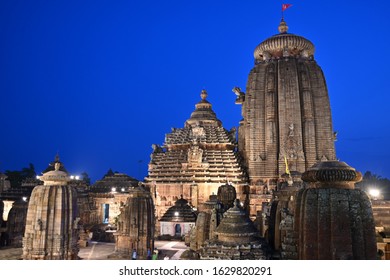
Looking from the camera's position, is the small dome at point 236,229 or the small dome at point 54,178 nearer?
the small dome at point 236,229

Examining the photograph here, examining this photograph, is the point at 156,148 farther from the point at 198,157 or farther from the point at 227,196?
the point at 227,196

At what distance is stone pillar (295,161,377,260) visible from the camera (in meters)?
6.68

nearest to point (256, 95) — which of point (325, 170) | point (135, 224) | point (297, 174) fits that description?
point (297, 174)

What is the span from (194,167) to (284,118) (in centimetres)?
851

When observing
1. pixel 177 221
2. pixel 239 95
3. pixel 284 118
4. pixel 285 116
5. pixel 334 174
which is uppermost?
pixel 239 95

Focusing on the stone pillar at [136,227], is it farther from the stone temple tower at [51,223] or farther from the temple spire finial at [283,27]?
the temple spire finial at [283,27]

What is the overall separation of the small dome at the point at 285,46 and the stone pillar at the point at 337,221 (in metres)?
27.0

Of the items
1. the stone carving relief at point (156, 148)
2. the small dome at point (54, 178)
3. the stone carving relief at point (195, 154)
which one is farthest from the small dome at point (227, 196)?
the stone carving relief at point (156, 148)

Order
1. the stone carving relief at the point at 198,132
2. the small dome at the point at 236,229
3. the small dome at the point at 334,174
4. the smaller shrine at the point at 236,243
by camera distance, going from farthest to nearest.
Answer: the stone carving relief at the point at 198,132 < the small dome at the point at 236,229 < the smaller shrine at the point at 236,243 < the small dome at the point at 334,174

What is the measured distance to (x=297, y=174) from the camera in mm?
23891

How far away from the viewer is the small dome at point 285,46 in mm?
32406

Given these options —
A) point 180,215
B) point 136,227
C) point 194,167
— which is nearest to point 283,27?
point 194,167

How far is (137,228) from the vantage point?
690 inches
